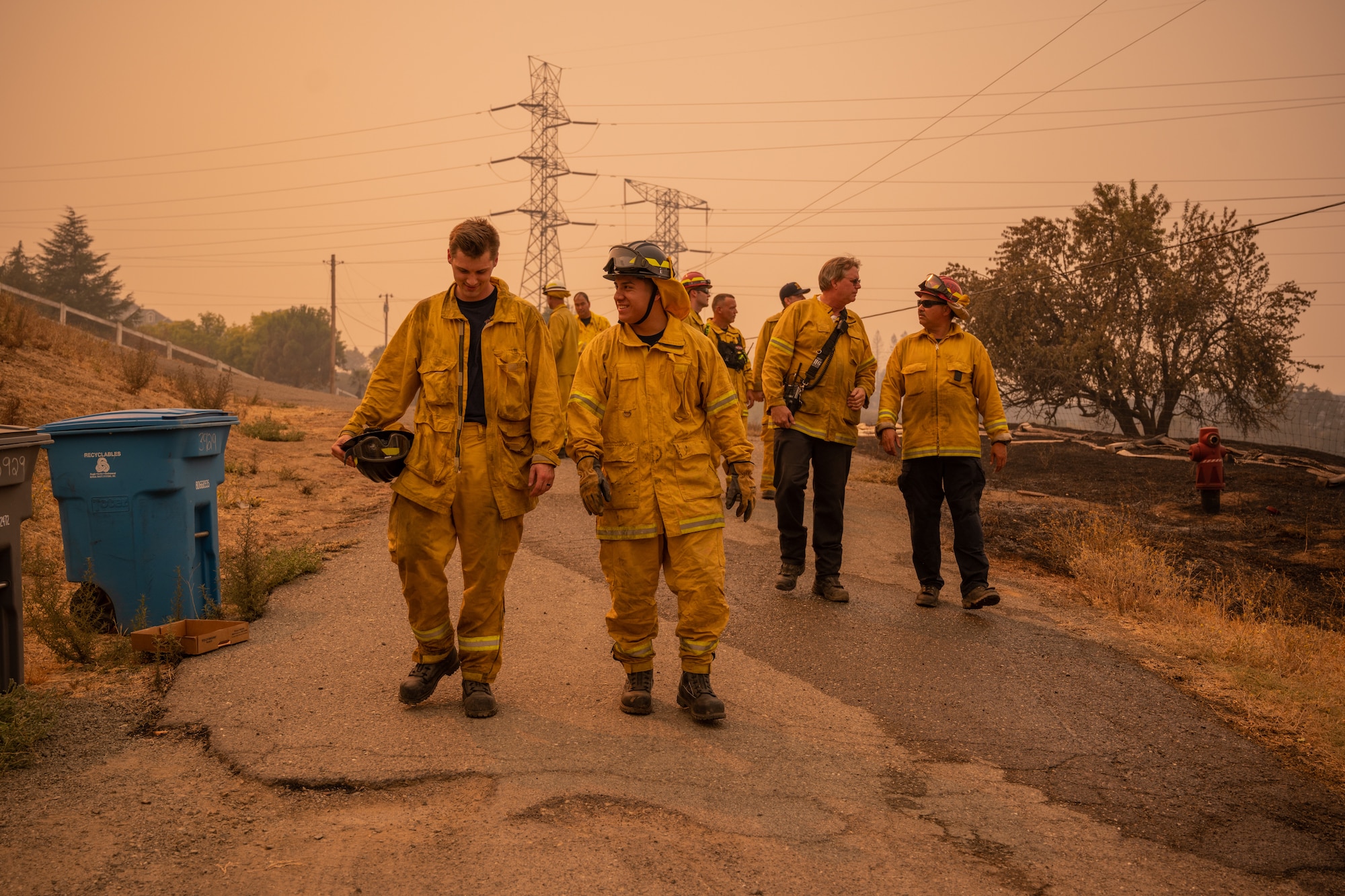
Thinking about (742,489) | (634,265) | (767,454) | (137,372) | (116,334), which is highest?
(116,334)

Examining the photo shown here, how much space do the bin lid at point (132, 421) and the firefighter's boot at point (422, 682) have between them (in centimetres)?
205

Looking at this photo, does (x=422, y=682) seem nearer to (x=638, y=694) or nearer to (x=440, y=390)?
(x=638, y=694)

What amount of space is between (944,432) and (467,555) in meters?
3.79

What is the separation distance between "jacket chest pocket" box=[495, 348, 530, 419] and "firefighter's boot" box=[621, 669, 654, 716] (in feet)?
4.23

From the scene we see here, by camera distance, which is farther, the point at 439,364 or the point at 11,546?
the point at 439,364

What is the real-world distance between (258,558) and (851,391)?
413 centimetres

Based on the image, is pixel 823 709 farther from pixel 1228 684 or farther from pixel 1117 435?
pixel 1117 435

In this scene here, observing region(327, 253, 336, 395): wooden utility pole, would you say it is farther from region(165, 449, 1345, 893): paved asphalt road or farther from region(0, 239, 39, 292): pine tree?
region(165, 449, 1345, 893): paved asphalt road

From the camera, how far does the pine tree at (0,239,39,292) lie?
60.4m

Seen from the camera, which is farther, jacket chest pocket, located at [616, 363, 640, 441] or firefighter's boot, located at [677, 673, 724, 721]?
jacket chest pocket, located at [616, 363, 640, 441]

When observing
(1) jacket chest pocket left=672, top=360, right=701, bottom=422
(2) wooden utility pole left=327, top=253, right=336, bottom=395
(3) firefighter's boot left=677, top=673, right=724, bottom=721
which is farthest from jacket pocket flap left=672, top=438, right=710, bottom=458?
(2) wooden utility pole left=327, top=253, right=336, bottom=395

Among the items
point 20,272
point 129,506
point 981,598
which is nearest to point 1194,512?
point 981,598

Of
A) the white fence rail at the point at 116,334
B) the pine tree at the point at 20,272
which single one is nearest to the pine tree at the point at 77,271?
the pine tree at the point at 20,272

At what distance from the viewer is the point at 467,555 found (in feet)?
14.5
